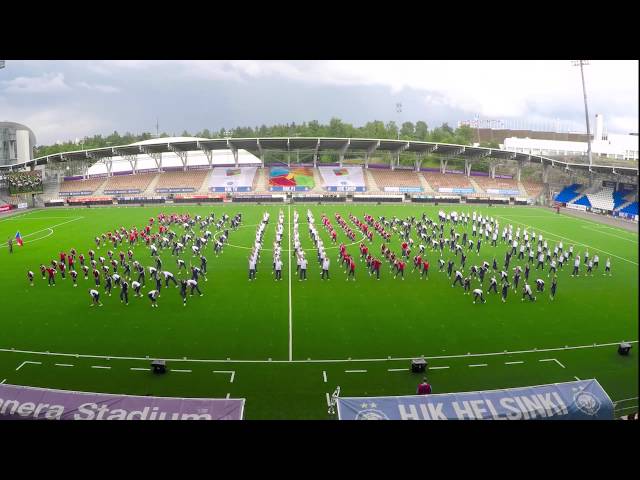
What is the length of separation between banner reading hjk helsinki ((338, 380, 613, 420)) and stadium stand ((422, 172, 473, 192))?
42.9m

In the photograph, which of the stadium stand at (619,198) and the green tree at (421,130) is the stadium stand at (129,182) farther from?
the green tree at (421,130)

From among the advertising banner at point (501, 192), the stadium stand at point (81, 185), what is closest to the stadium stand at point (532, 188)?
the advertising banner at point (501, 192)

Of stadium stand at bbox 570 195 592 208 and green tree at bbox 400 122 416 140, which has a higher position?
green tree at bbox 400 122 416 140

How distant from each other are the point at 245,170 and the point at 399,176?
54.6 feet

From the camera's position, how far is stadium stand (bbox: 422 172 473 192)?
50406 mm

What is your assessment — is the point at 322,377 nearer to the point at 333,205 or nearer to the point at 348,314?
the point at 348,314

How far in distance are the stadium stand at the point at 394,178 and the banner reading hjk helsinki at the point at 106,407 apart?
141 feet

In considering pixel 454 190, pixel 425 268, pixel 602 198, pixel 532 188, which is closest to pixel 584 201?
pixel 602 198

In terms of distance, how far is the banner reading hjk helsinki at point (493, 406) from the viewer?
765 centimetres

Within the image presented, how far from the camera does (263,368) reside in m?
11.1

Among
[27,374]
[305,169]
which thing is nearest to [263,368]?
[27,374]

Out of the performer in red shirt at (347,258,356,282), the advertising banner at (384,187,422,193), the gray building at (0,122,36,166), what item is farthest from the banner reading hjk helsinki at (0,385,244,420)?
the advertising banner at (384,187,422,193)

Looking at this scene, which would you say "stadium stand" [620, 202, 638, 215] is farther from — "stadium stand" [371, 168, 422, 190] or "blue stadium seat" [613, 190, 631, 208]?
"stadium stand" [371, 168, 422, 190]
